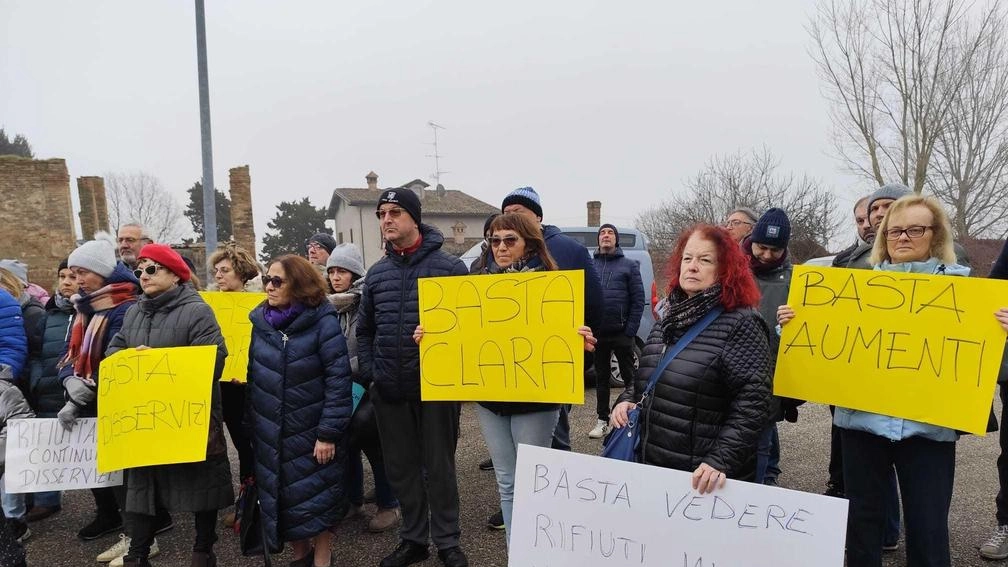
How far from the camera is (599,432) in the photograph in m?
5.58

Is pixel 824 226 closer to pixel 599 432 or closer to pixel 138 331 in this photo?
pixel 599 432

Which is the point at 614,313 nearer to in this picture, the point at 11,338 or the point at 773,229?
the point at 773,229

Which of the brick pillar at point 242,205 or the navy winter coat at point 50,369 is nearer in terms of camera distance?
the navy winter coat at point 50,369

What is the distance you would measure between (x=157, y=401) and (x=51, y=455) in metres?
0.90

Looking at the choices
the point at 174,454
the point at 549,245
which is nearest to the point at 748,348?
the point at 549,245

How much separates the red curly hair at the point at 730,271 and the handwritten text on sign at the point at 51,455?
3.39m

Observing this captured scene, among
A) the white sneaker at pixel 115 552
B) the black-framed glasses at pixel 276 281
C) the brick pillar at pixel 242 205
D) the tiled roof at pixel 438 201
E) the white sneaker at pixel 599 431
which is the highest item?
the tiled roof at pixel 438 201

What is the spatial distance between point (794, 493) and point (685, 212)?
28354 millimetres

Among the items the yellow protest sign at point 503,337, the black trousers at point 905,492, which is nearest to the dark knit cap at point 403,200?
the yellow protest sign at point 503,337

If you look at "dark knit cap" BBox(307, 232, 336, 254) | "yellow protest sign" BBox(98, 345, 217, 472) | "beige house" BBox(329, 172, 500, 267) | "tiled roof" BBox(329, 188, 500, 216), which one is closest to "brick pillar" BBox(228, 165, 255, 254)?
"dark knit cap" BBox(307, 232, 336, 254)

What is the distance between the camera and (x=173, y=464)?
10.1 ft

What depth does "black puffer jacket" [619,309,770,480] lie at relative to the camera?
6.59ft

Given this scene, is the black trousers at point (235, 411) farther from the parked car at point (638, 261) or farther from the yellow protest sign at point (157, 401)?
the parked car at point (638, 261)

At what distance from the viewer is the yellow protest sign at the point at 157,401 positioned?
9.71 feet
